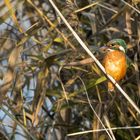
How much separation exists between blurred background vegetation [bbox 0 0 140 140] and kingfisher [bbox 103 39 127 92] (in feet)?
0.36

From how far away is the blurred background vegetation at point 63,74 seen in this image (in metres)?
1.82

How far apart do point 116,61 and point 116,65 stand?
1 centimetres

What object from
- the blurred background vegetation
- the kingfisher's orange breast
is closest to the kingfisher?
the kingfisher's orange breast

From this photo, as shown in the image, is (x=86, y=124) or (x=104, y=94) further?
(x=86, y=124)

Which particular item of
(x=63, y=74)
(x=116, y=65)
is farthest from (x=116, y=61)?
(x=63, y=74)

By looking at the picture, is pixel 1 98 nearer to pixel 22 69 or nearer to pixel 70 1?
pixel 22 69

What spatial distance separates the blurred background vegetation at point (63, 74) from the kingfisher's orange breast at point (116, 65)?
0.40ft

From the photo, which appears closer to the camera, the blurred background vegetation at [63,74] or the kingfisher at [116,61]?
the kingfisher at [116,61]

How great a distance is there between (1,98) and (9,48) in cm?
35

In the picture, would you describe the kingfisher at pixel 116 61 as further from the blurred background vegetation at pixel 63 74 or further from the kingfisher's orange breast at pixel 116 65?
the blurred background vegetation at pixel 63 74

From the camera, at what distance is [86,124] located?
209 cm

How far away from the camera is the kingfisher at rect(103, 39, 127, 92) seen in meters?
1.56

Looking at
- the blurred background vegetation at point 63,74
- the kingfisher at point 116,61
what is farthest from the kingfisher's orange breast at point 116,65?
Answer: the blurred background vegetation at point 63,74

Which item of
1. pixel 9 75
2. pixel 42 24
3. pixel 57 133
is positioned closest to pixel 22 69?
pixel 9 75
